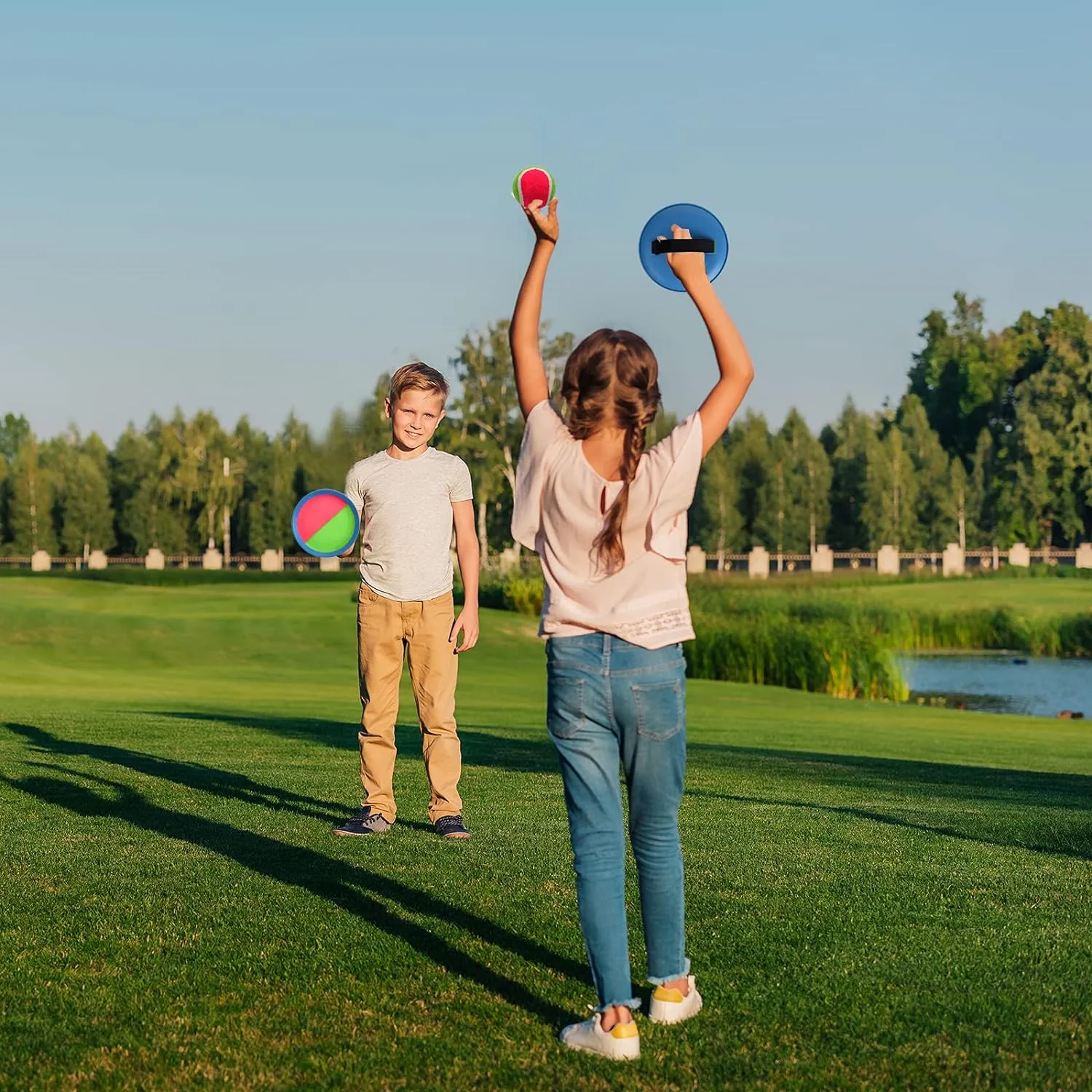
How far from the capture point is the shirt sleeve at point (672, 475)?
165 inches

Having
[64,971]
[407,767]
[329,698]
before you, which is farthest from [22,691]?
[64,971]

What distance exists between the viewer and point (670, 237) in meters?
4.52

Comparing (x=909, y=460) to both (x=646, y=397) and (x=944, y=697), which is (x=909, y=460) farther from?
(x=646, y=397)

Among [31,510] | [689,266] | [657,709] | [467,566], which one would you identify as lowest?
[657,709]

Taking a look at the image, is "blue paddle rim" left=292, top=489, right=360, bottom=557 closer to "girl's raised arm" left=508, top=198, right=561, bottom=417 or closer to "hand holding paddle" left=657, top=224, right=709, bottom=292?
"girl's raised arm" left=508, top=198, right=561, bottom=417

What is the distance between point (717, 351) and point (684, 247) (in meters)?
0.34

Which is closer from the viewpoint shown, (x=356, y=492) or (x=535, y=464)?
(x=535, y=464)

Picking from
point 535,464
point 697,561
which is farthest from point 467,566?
point 697,561

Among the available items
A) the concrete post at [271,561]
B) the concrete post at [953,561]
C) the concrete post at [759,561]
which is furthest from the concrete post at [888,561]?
the concrete post at [271,561]

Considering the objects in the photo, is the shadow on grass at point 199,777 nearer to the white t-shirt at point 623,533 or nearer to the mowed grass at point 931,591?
the white t-shirt at point 623,533

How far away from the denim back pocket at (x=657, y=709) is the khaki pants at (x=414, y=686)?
11.4 ft

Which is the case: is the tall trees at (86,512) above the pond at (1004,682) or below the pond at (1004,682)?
above

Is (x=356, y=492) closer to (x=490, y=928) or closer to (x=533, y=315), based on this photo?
(x=490, y=928)

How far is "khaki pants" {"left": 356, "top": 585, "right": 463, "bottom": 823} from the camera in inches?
301
